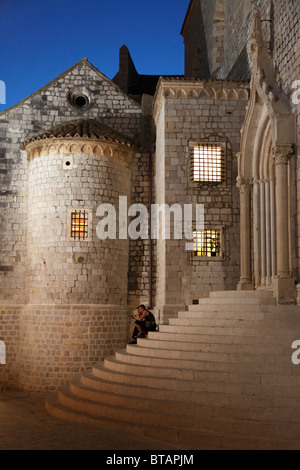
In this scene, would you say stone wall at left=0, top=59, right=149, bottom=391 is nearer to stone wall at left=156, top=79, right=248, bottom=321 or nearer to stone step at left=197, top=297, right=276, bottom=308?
stone wall at left=156, top=79, right=248, bottom=321

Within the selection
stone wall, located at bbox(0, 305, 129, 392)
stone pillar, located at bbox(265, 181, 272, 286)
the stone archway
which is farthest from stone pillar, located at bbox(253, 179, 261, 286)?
stone wall, located at bbox(0, 305, 129, 392)

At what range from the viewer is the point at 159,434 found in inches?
362

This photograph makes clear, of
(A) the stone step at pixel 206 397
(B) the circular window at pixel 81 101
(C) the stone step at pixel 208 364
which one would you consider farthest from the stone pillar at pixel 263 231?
(B) the circular window at pixel 81 101

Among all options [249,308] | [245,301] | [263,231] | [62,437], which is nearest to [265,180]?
[263,231]

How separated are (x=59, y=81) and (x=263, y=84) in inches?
421

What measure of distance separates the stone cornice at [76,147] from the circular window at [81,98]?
2.59 metres

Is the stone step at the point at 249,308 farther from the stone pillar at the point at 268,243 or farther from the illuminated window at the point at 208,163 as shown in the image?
the illuminated window at the point at 208,163

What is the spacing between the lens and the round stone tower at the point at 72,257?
19.4 meters

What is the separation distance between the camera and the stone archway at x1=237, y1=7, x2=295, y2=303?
1294cm

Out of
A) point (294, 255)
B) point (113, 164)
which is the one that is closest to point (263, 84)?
point (294, 255)

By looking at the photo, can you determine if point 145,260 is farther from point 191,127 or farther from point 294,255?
point 294,255

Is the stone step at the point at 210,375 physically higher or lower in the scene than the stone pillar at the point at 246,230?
lower

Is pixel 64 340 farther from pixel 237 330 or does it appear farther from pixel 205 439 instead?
pixel 205 439

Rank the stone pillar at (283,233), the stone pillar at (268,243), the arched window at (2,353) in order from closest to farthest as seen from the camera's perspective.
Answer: the stone pillar at (283,233)
the stone pillar at (268,243)
the arched window at (2,353)
